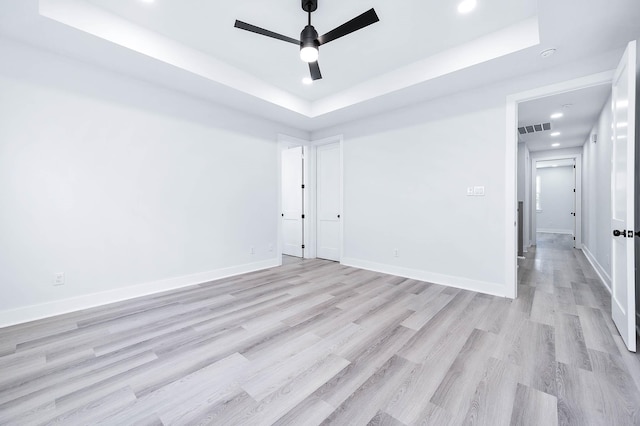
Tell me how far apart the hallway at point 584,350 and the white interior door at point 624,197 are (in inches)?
7.9

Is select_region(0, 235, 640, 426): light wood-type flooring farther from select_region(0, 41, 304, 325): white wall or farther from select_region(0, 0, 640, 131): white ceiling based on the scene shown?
select_region(0, 0, 640, 131): white ceiling

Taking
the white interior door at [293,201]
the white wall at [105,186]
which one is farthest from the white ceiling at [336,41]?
the white interior door at [293,201]

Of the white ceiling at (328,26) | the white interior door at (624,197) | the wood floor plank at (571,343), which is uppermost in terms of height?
the white ceiling at (328,26)

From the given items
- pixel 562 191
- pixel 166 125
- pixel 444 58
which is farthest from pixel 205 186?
pixel 562 191

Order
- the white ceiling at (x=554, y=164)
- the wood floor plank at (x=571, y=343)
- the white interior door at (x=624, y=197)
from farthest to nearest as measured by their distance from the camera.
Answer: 1. the white ceiling at (x=554, y=164)
2. the white interior door at (x=624, y=197)
3. the wood floor plank at (x=571, y=343)

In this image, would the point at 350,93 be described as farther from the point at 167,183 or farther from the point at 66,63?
the point at 66,63

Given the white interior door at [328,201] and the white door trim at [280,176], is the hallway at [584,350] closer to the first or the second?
the white interior door at [328,201]

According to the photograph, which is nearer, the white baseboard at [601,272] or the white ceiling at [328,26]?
the white ceiling at [328,26]

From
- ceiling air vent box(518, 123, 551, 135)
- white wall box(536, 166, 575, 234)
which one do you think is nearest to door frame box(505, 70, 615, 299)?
ceiling air vent box(518, 123, 551, 135)

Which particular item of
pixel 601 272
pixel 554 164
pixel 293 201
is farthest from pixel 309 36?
pixel 554 164

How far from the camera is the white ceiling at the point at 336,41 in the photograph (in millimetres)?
2375

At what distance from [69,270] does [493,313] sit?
447 centimetres

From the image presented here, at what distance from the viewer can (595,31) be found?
94.7 inches

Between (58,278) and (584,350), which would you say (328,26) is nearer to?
(584,350)
